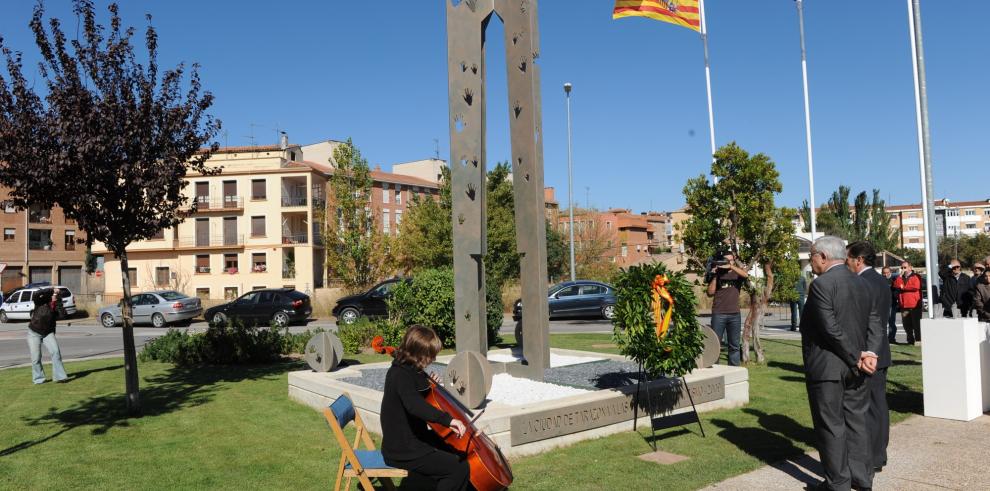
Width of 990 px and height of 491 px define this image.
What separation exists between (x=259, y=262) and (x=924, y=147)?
159ft

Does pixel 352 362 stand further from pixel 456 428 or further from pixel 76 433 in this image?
pixel 456 428

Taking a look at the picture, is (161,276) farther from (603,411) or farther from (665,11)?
(603,411)

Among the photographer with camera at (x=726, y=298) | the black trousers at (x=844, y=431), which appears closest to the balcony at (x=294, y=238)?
the photographer with camera at (x=726, y=298)

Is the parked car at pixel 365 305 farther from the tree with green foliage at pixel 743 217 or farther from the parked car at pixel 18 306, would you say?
the parked car at pixel 18 306

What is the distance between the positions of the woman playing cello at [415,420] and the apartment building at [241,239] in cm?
4710

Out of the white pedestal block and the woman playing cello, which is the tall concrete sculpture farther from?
the white pedestal block

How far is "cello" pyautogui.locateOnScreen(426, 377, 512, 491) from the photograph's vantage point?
14.5 feet

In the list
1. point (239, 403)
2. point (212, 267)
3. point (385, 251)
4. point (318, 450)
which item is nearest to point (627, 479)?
point (318, 450)

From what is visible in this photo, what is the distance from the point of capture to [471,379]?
6949 mm

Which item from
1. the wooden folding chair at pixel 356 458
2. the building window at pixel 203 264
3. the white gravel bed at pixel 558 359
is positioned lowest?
the white gravel bed at pixel 558 359

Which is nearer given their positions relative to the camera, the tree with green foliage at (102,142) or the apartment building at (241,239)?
the tree with green foliage at (102,142)

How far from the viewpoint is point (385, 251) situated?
129ft

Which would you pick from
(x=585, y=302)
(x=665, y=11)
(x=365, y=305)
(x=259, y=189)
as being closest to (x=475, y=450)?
(x=665, y=11)

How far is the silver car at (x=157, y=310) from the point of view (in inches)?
1125
